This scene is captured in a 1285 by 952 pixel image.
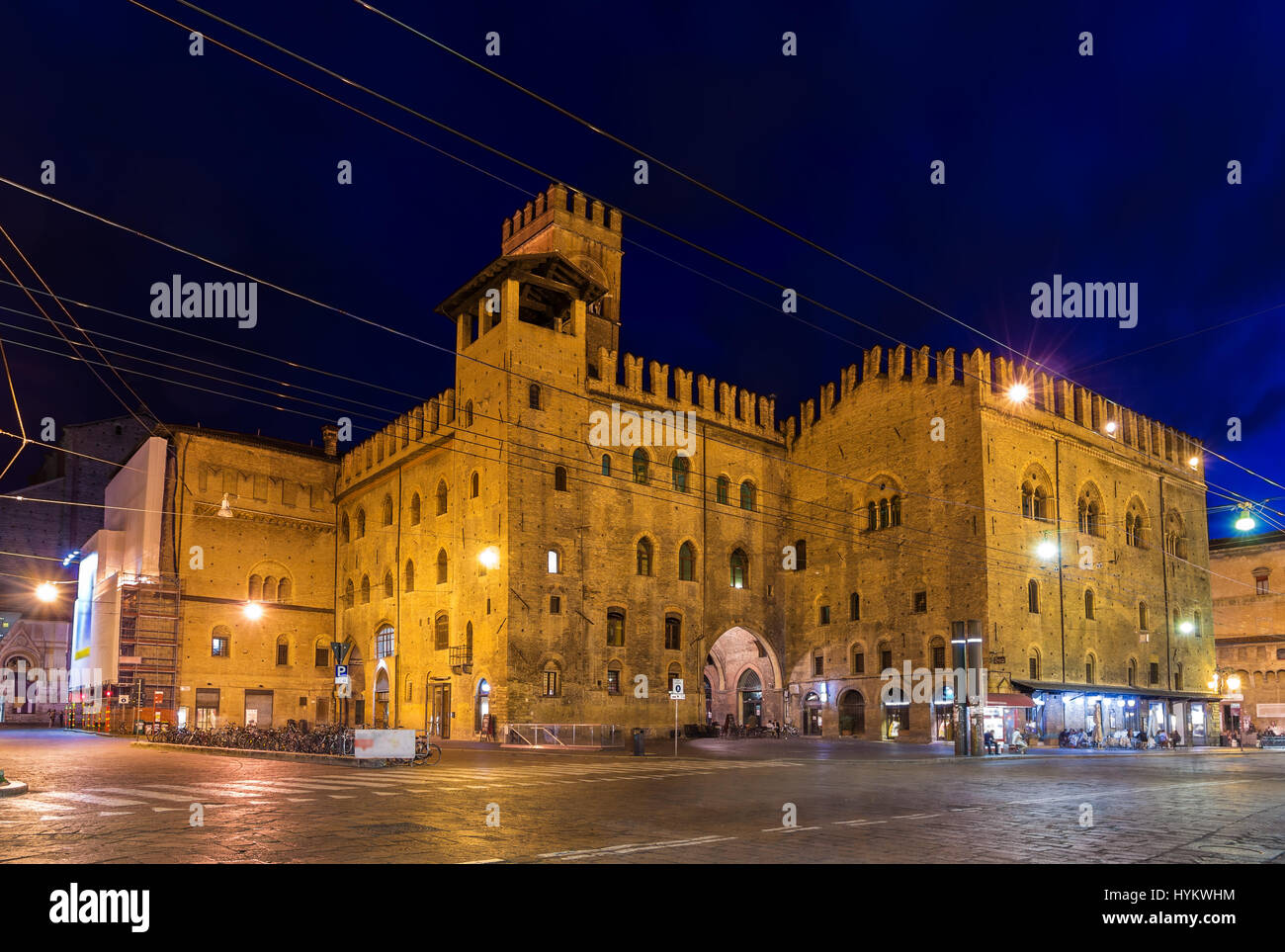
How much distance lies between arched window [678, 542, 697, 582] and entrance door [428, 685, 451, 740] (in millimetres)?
9519

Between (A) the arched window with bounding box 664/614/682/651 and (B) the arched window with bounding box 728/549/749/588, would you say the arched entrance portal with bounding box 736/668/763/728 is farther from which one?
(A) the arched window with bounding box 664/614/682/651

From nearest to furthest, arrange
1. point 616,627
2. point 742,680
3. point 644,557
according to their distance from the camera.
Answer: point 616,627 → point 644,557 → point 742,680

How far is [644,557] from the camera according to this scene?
126 feet

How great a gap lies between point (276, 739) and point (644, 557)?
609 inches

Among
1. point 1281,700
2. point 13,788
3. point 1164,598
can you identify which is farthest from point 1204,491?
point 13,788

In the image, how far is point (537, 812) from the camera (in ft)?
39.3

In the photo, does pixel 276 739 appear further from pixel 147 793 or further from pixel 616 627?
pixel 616 627

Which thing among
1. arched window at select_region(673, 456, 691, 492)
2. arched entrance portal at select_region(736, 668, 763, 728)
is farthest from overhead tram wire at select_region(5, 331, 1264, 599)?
arched entrance portal at select_region(736, 668, 763, 728)

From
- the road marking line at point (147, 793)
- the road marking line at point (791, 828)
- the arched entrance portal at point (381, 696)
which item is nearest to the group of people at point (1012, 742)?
the road marking line at point (791, 828)

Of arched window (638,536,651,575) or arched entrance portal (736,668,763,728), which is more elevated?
arched window (638,536,651,575)

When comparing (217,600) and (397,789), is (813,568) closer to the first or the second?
(217,600)

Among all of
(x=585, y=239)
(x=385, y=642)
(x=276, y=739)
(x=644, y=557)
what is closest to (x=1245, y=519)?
(x=644, y=557)

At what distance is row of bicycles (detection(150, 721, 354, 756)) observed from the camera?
24.1 m

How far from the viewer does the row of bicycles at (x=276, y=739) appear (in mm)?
24062
